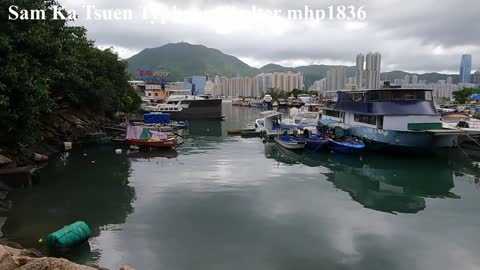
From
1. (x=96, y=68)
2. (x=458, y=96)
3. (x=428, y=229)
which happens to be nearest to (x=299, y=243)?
(x=428, y=229)

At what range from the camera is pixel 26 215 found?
12805 millimetres

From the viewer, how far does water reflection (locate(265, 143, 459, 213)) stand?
15945 millimetres

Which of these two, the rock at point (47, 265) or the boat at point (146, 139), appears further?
the boat at point (146, 139)

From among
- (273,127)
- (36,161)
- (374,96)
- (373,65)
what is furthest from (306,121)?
(373,65)

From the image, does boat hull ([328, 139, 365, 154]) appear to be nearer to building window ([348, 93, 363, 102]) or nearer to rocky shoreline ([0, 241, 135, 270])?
building window ([348, 93, 363, 102])

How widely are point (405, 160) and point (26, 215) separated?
75.2 feet

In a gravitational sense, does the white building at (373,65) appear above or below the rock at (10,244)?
above

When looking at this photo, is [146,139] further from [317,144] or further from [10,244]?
[10,244]

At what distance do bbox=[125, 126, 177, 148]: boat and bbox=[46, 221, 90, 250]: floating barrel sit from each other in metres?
17.2

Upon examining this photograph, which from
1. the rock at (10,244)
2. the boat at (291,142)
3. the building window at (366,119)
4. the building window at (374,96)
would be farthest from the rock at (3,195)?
the building window at (374,96)

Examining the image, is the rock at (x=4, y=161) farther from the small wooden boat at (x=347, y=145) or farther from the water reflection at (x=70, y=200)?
the small wooden boat at (x=347, y=145)

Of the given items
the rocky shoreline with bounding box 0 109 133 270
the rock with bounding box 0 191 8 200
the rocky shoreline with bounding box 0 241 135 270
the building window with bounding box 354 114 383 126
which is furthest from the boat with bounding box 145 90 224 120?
the rocky shoreline with bounding box 0 241 135 270

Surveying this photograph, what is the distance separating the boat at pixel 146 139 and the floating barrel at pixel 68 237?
1719cm

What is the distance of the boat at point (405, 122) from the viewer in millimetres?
23500
